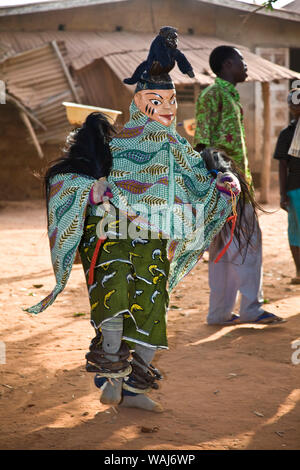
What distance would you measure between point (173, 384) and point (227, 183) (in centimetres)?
132

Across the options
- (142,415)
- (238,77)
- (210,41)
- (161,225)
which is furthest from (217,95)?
(210,41)

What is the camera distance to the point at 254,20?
46.3ft

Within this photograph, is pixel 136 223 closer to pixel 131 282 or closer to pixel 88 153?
pixel 131 282

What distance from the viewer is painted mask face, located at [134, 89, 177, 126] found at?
2.96 metres

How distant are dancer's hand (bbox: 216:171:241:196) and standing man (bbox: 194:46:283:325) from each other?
137cm

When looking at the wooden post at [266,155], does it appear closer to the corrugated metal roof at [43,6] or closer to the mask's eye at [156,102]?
the corrugated metal roof at [43,6]

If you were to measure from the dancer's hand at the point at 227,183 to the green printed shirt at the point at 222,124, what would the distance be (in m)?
1.48

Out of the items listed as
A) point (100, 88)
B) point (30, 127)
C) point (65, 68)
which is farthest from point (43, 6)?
point (30, 127)

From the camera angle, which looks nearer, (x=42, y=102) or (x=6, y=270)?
(x=6, y=270)

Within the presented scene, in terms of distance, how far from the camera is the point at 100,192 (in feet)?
8.92

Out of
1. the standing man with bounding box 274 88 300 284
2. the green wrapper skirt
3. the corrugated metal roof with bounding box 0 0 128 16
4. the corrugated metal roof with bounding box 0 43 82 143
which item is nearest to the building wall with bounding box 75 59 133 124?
the corrugated metal roof with bounding box 0 43 82 143

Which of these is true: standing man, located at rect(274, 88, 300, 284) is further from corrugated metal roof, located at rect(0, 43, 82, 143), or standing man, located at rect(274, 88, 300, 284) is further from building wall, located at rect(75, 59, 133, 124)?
corrugated metal roof, located at rect(0, 43, 82, 143)
